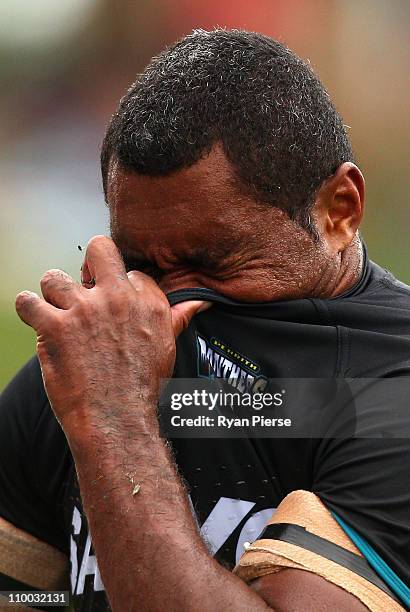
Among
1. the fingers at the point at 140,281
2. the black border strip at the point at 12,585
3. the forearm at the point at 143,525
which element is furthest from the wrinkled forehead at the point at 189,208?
the black border strip at the point at 12,585

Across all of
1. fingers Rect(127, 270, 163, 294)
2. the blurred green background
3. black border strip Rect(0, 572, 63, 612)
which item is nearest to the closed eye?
fingers Rect(127, 270, 163, 294)

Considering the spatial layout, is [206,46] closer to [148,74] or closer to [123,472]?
[148,74]

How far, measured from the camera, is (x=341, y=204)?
249 centimetres

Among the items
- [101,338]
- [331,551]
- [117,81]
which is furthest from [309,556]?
[117,81]

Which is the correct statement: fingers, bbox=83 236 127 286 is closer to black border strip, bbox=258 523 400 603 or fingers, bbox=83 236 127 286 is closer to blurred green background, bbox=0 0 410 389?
black border strip, bbox=258 523 400 603

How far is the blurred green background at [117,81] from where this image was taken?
9.66 metres

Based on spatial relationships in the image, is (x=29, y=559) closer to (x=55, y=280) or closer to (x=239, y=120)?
(x=55, y=280)

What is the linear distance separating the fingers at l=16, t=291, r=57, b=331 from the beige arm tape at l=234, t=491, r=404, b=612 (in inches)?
24.3

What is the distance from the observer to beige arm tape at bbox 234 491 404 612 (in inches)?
74.0

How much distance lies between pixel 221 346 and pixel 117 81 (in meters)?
8.17

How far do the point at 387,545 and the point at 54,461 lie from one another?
3.36 feet

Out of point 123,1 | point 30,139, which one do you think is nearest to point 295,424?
point 30,139

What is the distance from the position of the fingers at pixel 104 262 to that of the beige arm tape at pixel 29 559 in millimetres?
942

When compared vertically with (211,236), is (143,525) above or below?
below
